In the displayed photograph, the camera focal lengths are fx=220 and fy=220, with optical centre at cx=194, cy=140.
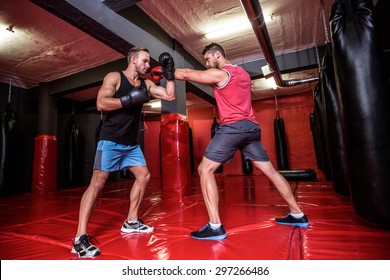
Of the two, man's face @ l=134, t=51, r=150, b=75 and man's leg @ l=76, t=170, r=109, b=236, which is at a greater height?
man's face @ l=134, t=51, r=150, b=75

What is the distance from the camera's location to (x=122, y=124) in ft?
6.97

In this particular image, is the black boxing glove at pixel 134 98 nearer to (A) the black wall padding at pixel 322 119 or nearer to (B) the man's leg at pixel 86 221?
A: (B) the man's leg at pixel 86 221

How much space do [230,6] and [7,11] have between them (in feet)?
12.4

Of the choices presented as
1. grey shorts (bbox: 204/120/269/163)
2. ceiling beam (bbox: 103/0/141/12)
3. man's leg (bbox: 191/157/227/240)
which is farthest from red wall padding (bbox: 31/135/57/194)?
grey shorts (bbox: 204/120/269/163)

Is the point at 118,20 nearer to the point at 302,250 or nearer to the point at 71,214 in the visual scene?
the point at 71,214

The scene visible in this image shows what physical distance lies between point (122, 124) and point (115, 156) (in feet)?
1.03

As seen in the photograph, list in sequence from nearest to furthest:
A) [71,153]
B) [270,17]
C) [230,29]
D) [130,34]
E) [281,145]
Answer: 1. [130,34]
2. [270,17]
3. [230,29]
4. [71,153]
5. [281,145]

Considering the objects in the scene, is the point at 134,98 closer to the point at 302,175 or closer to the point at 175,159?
the point at 175,159

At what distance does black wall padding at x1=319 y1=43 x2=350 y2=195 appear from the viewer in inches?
114

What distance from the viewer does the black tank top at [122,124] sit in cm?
206

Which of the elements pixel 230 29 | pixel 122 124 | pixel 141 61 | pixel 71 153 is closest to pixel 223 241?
pixel 122 124

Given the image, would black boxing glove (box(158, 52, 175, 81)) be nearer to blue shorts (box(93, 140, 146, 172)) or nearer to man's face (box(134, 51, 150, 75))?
man's face (box(134, 51, 150, 75))

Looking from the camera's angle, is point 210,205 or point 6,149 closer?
point 210,205

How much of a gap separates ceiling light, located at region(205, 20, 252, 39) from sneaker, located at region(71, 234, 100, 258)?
4355mm
